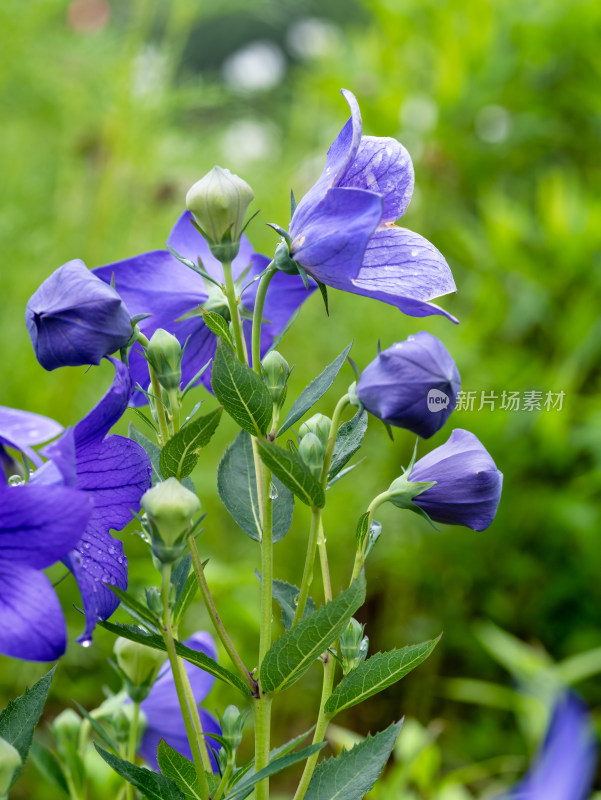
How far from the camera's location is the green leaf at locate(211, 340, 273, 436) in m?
0.39

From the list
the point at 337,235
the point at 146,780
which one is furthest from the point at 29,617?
the point at 337,235

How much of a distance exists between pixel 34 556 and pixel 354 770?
0.21 metres

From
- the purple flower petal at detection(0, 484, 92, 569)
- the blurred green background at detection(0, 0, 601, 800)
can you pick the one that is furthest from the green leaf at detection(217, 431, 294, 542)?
the blurred green background at detection(0, 0, 601, 800)

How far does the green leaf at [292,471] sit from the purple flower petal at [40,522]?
0.31 feet

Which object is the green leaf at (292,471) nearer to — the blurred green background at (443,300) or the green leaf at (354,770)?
the green leaf at (354,770)

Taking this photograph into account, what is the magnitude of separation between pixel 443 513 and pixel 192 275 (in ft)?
0.71

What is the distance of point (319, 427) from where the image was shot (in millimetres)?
458

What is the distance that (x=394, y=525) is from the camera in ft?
5.53

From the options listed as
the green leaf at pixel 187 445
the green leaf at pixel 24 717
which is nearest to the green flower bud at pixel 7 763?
the green leaf at pixel 24 717

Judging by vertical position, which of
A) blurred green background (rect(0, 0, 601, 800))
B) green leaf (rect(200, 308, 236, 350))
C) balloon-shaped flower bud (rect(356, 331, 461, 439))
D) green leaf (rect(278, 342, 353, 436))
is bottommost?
blurred green background (rect(0, 0, 601, 800))

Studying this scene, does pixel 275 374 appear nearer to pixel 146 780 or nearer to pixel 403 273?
pixel 403 273

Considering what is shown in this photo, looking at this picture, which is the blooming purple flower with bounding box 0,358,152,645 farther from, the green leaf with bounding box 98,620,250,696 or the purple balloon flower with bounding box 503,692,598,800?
the purple balloon flower with bounding box 503,692,598,800

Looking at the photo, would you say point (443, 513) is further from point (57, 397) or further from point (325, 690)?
point (57, 397)

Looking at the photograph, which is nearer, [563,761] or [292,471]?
[563,761]
